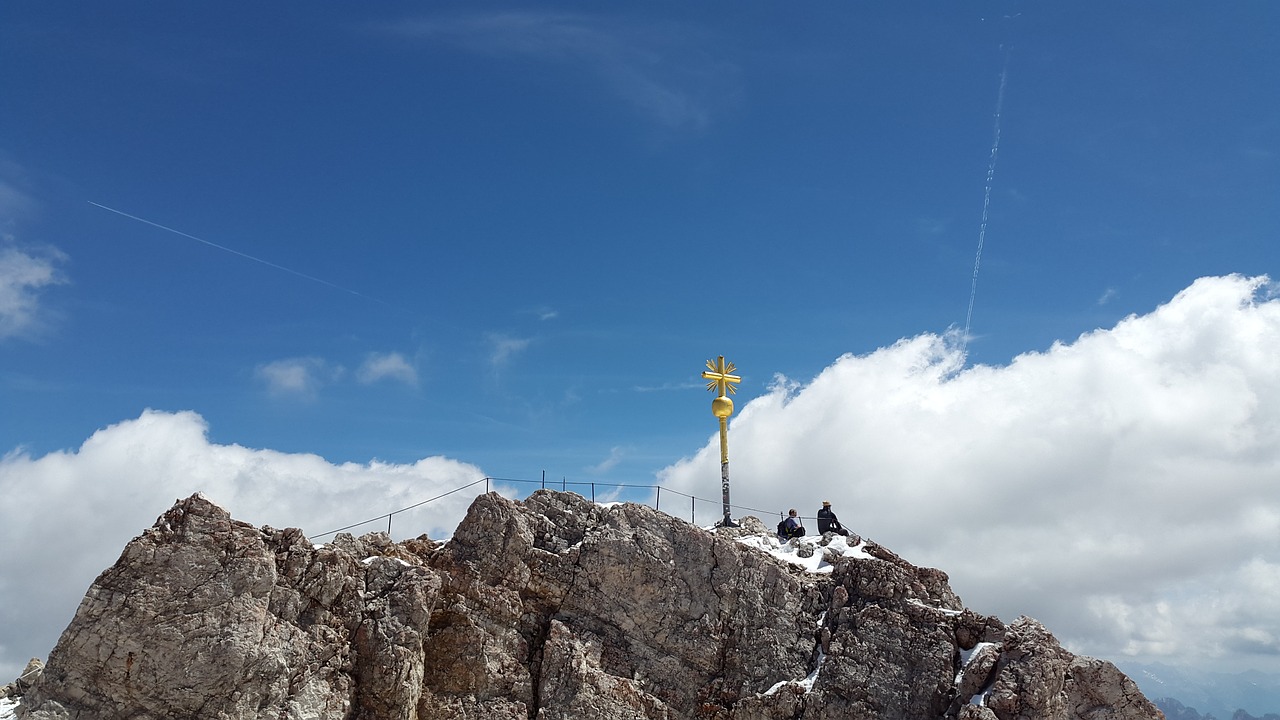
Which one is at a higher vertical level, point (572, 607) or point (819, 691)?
point (572, 607)

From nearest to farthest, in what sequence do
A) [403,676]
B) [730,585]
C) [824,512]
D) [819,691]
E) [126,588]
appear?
[126,588] < [403,676] < [819,691] < [730,585] < [824,512]

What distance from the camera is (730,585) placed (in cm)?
3553

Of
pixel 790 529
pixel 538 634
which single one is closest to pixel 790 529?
pixel 790 529

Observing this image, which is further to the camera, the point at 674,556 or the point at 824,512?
the point at 824,512

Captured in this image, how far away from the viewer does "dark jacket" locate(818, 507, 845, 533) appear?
40.4m

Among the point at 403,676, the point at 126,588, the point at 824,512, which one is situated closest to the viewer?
the point at 126,588

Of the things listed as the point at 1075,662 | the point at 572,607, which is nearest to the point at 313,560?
the point at 572,607

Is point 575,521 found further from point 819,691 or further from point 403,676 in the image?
point 819,691

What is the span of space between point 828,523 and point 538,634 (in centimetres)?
Answer: 1412

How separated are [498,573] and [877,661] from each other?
14.2 metres

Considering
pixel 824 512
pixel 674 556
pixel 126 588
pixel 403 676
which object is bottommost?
pixel 403 676

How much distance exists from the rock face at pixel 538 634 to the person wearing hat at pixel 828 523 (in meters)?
2.39

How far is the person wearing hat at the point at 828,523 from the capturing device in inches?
1590

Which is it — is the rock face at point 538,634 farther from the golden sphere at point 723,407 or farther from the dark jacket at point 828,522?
the golden sphere at point 723,407
